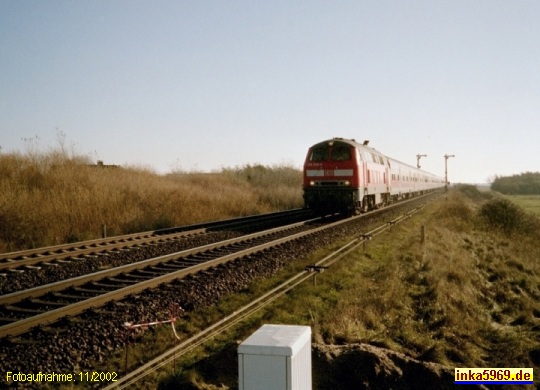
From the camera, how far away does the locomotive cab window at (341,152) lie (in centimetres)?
1917

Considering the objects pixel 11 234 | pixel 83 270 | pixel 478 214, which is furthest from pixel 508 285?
pixel 478 214

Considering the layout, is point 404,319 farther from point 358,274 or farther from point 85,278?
point 85,278

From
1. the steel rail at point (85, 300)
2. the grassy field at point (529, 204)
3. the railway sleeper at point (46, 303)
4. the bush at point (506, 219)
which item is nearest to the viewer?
the steel rail at point (85, 300)

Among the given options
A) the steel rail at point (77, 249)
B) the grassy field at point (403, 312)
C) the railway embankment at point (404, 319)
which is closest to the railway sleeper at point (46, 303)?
the grassy field at point (403, 312)

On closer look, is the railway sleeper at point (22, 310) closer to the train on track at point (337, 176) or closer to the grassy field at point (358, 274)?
the grassy field at point (358, 274)

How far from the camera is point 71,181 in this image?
1727 centimetres

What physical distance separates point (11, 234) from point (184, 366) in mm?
10084

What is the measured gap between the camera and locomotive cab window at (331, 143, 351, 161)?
19172mm

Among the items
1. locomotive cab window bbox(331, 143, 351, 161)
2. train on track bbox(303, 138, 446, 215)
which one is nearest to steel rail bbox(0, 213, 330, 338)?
train on track bbox(303, 138, 446, 215)

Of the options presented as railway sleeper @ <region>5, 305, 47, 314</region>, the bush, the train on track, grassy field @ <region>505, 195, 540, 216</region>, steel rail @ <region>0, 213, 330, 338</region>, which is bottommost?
grassy field @ <region>505, 195, 540, 216</region>

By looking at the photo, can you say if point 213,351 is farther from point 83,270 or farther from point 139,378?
point 83,270

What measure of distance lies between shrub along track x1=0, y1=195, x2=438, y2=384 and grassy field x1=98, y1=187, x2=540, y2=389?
43 centimetres

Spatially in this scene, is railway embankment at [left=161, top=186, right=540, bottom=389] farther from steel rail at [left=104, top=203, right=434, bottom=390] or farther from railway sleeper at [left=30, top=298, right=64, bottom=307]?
railway sleeper at [left=30, top=298, right=64, bottom=307]

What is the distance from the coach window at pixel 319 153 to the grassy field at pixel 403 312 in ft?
20.5
